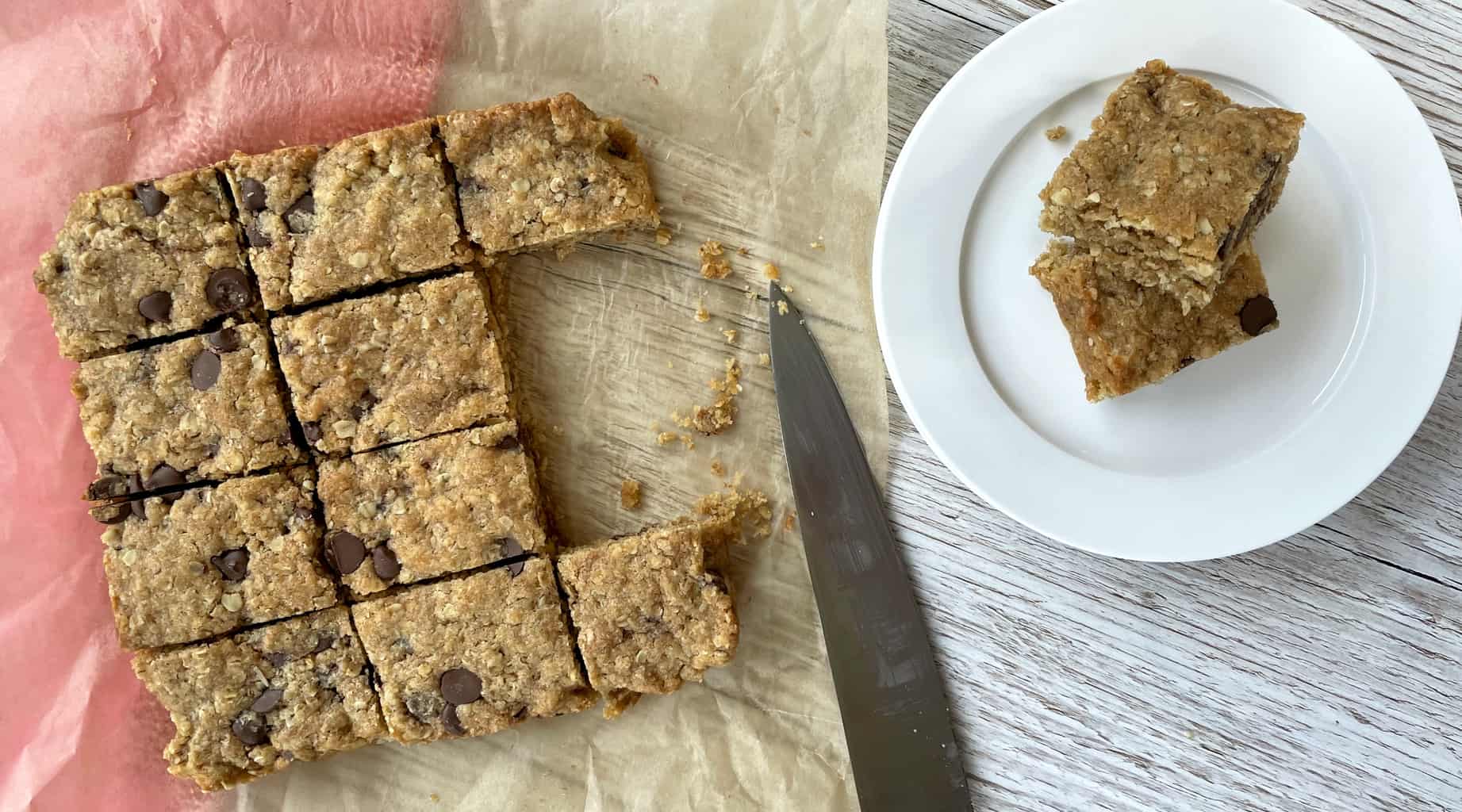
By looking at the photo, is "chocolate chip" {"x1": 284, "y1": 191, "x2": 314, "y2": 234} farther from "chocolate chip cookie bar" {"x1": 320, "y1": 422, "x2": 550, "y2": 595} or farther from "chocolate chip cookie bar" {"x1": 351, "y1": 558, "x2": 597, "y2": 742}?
"chocolate chip cookie bar" {"x1": 351, "y1": 558, "x2": 597, "y2": 742}

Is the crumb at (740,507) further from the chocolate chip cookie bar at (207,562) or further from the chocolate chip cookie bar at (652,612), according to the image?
the chocolate chip cookie bar at (207,562)

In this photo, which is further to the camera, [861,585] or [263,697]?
[861,585]

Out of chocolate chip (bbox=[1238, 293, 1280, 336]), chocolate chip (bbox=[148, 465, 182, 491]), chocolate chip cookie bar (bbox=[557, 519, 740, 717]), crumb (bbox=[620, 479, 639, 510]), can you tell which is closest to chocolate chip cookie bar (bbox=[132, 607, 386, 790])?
chocolate chip (bbox=[148, 465, 182, 491])

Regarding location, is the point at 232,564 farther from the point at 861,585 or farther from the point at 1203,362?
the point at 1203,362

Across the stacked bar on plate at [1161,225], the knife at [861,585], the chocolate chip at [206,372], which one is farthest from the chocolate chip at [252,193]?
the stacked bar on plate at [1161,225]

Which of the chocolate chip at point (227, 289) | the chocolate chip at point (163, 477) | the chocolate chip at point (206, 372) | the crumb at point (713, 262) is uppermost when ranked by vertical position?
the crumb at point (713, 262)

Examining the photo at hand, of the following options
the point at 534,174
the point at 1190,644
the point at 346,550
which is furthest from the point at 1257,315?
the point at 346,550
